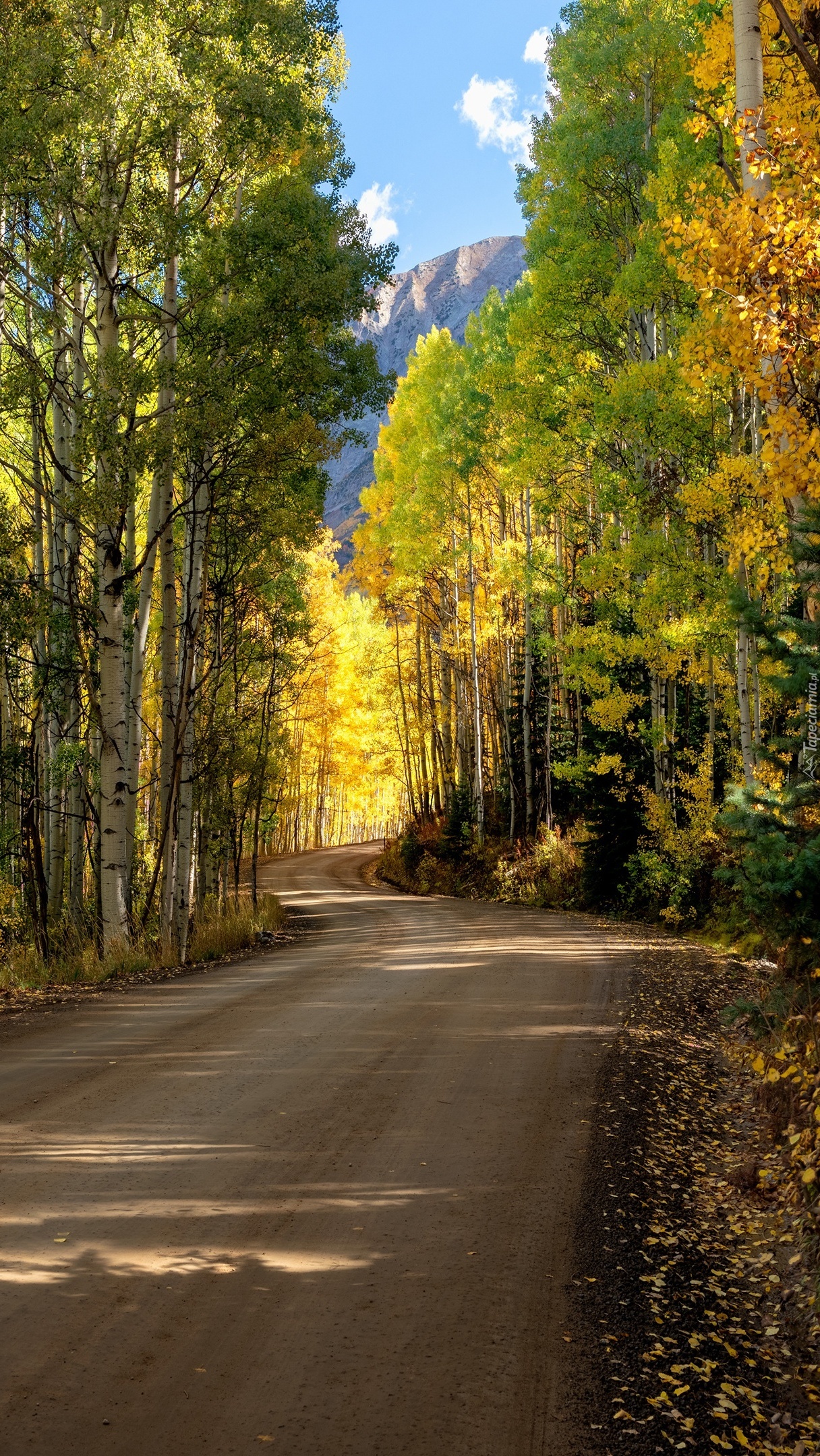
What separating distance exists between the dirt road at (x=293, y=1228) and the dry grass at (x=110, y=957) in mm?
2443

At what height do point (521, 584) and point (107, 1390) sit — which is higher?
point (521, 584)

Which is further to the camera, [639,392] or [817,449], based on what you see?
[639,392]

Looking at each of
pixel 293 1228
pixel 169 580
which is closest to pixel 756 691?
pixel 169 580

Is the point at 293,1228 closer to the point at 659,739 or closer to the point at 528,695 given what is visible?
the point at 659,739

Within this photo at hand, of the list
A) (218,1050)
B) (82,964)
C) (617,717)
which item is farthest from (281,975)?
(617,717)

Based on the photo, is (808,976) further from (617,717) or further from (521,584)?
(521,584)

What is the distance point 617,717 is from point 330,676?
26262 mm

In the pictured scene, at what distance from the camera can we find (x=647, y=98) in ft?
54.9

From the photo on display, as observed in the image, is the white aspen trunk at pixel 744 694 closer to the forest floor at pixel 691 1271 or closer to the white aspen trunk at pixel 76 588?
the forest floor at pixel 691 1271

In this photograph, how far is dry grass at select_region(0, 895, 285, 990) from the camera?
11.6 metres

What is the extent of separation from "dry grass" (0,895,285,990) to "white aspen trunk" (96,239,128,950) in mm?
354

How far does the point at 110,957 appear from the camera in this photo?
12352 millimetres

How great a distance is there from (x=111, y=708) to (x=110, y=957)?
2969 mm

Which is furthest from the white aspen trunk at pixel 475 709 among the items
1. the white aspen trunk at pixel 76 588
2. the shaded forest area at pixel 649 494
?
the white aspen trunk at pixel 76 588
